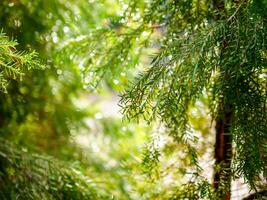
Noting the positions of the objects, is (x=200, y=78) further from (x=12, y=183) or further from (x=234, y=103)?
(x=12, y=183)

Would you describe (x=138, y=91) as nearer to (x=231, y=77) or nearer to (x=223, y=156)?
(x=231, y=77)

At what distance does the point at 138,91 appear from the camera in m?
1.08

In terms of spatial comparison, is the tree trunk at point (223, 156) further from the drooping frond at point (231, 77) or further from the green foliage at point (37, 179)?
the green foliage at point (37, 179)

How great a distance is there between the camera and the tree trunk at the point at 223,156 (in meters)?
1.17

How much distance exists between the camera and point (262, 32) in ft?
3.27

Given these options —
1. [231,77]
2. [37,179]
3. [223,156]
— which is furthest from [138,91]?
[37,179]

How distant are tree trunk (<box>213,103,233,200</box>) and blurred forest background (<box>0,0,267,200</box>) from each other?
0.04 feet

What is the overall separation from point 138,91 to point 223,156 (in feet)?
1.50

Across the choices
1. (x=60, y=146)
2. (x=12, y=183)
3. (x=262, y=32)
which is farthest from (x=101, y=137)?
(x=262, y=32)

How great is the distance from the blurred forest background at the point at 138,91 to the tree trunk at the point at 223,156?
0.01m

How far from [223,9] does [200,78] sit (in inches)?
9.0

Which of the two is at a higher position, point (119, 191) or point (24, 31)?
point (24, 31)

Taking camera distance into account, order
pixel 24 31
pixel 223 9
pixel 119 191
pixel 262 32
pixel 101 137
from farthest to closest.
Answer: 1. pixel 101 137
2. pixel 119 191
3. pixel 24 31
4. pixel 223 9
5. pixel 262 32

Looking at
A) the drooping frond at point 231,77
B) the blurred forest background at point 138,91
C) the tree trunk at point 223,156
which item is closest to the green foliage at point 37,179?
the blurred forest background at point 138,91
